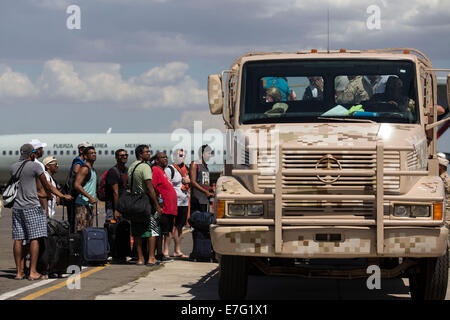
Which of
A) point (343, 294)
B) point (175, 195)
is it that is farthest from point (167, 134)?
point (343, 294)

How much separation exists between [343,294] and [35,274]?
4.01m

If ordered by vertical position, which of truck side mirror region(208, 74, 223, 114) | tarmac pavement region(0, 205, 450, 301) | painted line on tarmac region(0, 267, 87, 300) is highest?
truck side mirror region(208, 74, 223, 114)

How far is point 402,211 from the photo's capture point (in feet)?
27.9

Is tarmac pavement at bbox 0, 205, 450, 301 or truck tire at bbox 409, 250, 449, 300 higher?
truck tire at bbox 409, 250, 449, 300

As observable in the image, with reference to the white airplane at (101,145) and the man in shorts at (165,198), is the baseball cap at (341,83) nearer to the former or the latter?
the man in shorts at (165,198)

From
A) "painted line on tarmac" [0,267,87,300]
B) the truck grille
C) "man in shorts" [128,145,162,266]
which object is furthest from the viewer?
"man in shorts" [128,145,162,266]

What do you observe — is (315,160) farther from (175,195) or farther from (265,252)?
(175,195)

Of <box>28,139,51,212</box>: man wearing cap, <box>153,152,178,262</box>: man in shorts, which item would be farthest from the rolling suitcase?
<box>153,152,178,262</box>: man in shorts

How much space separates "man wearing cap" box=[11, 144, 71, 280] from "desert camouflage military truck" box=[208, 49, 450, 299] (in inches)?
117

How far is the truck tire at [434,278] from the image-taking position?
8.85 m

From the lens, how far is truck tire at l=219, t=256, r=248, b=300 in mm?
9117

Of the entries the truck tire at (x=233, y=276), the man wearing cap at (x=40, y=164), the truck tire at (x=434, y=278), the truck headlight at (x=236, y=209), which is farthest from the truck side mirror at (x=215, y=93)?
the man wearing cap at (x=40, y=164)

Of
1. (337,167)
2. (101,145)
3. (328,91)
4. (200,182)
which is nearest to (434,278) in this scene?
(337,167)

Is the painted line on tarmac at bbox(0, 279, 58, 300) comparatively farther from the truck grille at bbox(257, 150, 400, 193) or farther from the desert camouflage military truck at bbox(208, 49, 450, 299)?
the truck grille at bbox(257, 150, 400, 193)
